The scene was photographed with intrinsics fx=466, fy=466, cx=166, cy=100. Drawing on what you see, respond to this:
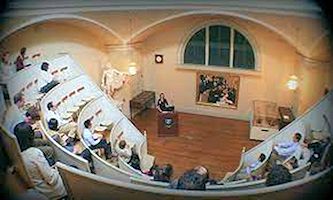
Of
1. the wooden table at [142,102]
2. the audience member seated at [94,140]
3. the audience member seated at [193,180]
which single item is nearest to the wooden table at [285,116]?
the audience member seated at [193,180]

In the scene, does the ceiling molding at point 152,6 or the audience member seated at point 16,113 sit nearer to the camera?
the ceiling molding at point 152,6

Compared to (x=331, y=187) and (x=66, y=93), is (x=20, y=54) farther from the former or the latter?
(x=331, y=187)

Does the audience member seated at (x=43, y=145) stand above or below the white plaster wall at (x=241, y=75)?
below

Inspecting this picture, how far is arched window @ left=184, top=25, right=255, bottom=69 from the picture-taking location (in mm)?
1390

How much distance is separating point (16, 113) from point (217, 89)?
64 cm

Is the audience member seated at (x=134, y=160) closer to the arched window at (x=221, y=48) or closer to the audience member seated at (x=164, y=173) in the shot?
the audience member seated at (x=164, y=173)

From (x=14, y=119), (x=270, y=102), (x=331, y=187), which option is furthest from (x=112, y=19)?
(x=331, y=187)

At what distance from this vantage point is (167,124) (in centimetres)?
149

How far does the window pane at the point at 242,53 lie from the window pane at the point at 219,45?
3cm

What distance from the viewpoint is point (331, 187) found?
1.51 meters

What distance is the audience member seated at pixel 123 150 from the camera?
1.44 m

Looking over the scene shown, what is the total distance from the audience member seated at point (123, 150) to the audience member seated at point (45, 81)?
0.90 feet

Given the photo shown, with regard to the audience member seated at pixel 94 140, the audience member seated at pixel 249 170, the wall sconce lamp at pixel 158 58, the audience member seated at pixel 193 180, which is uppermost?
the wall sconce lamp at pixel 158 58

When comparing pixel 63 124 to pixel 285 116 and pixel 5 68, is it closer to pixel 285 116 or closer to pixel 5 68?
pixel 5 68
